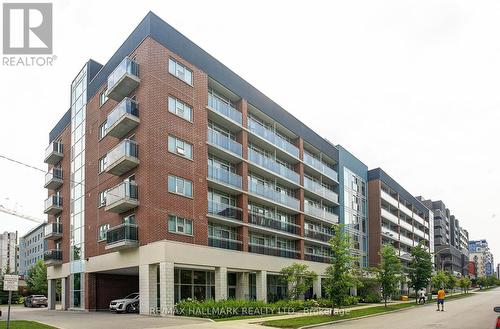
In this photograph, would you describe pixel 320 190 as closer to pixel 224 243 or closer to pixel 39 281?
pixel 224 243

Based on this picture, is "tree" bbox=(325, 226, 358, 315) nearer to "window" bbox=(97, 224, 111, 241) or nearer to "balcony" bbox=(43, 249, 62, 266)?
"window" bbox=(97, 224, 111, 241)

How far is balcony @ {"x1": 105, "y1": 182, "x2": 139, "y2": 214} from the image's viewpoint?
101ft

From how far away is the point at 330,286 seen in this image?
30.9m

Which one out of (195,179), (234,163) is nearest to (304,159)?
(234,163)

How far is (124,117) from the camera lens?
3158 centimetres

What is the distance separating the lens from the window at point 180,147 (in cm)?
3219

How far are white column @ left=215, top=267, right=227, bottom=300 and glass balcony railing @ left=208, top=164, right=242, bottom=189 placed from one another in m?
6.47

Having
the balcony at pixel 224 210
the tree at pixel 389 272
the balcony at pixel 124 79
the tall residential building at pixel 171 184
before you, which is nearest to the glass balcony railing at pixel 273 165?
the tall residential building at pixel 171 184

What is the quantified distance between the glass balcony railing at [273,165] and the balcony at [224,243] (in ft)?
23.9

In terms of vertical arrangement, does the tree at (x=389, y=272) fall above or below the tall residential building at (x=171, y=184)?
below

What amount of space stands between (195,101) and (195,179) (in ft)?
18.1

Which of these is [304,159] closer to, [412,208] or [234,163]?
[234,163]

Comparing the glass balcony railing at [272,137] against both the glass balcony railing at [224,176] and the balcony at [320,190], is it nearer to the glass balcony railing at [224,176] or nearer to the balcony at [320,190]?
the balcony at [320,190]

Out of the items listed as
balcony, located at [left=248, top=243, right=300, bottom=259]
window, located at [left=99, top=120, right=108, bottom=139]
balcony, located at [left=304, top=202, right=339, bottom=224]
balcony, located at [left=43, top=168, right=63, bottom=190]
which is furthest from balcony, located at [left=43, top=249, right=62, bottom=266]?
balcony, located at [left=304, top=202, right=339, bottom=224]
